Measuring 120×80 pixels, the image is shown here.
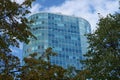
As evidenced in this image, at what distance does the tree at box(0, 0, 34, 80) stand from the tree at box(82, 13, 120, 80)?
41.9ft

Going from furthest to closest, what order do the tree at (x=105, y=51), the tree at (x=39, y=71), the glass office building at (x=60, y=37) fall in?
the glass office building at (x=60, y=37) < the tree at (x=105, y=51) < the tree at (x=39, y=71)

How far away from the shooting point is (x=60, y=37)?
13312 centimetres

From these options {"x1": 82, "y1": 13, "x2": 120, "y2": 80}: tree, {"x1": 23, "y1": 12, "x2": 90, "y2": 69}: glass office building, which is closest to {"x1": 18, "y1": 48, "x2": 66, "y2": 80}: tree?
{"x1": 82, "y1": 13, "x2": 120, "y2": 80}: tree

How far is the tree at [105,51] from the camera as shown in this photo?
27.0 m

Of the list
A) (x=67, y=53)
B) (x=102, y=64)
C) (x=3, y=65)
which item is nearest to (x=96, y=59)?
(x=102, y=64)

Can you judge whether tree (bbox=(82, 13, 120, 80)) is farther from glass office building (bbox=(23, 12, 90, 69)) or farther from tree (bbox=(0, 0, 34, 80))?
glass office building (bbox=(23, 12, 90, 69))

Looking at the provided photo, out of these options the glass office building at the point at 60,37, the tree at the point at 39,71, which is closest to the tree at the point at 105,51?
the tree at the point at 39,71

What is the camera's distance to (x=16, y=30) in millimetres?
15117

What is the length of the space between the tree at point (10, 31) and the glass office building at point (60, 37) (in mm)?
106750

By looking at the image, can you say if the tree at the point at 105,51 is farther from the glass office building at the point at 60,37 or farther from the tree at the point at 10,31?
the glass office building at the point at 60,37

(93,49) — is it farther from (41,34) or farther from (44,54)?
(41,34)

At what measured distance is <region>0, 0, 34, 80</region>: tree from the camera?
14572 mm

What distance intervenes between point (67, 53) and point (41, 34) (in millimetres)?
13200

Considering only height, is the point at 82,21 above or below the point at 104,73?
above
